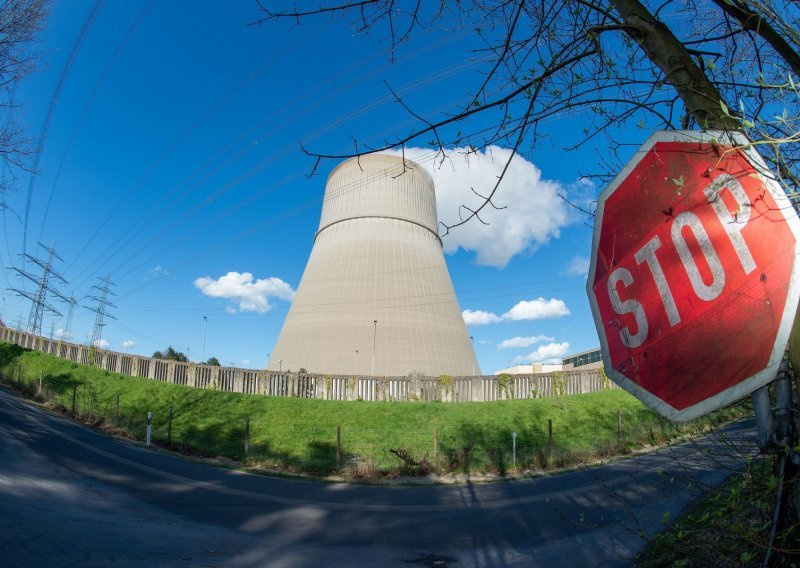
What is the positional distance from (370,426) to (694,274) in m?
13.3

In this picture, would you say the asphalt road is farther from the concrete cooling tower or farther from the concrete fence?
the concrete cooling tower

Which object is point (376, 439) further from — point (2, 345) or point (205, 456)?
point (2, 345)

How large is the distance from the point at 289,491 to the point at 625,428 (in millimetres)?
9477

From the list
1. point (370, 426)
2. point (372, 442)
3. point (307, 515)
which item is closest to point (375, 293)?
point (370, 426)

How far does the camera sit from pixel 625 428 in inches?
497

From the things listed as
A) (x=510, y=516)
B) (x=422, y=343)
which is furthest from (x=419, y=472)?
(x=422, y=343)

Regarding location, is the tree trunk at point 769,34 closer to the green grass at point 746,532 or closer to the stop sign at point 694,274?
the stop sign at point 694,274

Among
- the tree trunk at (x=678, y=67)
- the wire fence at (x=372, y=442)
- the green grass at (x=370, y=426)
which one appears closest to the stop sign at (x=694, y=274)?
the tree trunk at (x=678, y=67)

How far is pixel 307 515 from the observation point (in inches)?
228

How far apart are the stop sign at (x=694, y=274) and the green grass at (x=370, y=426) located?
374 inches

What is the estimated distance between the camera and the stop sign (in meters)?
0.79

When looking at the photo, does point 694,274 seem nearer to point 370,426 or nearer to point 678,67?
point 678,67

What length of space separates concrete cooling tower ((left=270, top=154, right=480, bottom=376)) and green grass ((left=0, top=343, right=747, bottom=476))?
5181 mm

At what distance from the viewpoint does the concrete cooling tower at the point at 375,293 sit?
813 inches
